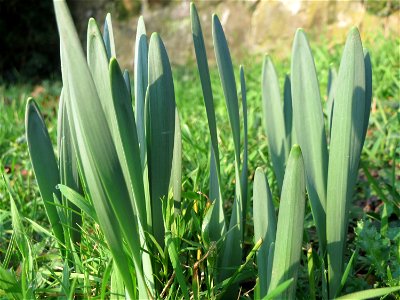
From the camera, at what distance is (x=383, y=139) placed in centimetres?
185

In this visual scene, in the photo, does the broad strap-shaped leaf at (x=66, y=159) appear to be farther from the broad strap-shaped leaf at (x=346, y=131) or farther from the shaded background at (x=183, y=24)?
the shaded background at (x=183, y=24)

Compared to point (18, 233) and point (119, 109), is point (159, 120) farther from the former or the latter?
point (18, 233)

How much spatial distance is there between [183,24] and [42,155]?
4771 mm

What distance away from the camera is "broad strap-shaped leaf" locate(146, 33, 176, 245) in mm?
761

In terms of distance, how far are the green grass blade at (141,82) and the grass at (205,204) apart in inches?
6.1

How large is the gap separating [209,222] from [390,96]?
1861 millimetres

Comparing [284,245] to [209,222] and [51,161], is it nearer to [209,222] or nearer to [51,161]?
[209,222]

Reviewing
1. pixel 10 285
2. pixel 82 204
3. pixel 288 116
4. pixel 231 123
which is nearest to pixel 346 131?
pixel 231 123

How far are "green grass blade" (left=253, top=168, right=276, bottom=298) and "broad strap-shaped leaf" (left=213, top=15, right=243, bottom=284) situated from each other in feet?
0.26

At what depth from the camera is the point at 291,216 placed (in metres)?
0.64

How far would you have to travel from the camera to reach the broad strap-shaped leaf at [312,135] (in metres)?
0.83

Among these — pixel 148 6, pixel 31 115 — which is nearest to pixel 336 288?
pixel 31 115

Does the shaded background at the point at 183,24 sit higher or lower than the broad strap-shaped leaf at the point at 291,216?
higher

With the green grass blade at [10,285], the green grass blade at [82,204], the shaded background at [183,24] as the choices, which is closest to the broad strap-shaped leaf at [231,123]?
the green grass blade at [82,204]
